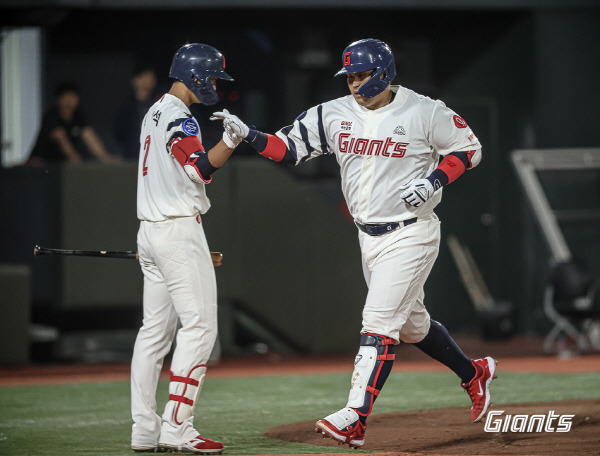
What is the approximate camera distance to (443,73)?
14.3m

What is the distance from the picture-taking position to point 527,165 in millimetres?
12773

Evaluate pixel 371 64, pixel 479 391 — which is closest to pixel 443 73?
pixel 479 391

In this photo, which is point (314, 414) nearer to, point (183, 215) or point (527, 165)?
point (183, 215)

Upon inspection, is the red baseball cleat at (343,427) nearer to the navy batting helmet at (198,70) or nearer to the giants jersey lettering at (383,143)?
the giants jersey lettering at (383,143)

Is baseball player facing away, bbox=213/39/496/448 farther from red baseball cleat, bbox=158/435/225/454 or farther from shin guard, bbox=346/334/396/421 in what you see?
red baseball cleat, bbox=158/435/225/454

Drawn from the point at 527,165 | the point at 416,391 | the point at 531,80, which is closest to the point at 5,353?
the point at 416,391

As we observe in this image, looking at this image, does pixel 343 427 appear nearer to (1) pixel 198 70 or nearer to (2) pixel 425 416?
(2) pixel 425 416

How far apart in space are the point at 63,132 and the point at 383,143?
258 inches

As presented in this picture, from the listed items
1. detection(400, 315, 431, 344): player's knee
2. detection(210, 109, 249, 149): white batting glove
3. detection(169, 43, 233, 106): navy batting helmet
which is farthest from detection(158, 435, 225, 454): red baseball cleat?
detection(169, 43, 233, 106): navy batting helmet

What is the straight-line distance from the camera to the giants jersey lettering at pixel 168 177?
17.6ft

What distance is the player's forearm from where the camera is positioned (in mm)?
5469

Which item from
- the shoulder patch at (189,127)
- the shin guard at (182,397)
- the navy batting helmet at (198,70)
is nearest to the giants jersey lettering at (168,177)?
the shoulder patch at (189,127)

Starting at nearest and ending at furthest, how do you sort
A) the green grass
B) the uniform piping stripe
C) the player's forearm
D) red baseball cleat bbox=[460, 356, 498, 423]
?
the player's forearm, the uniform piping stripe, the green grass, red baseball cleat bbox=[460, 356, 498, 423]

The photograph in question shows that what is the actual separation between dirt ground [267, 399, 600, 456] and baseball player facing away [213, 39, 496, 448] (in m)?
0.56
